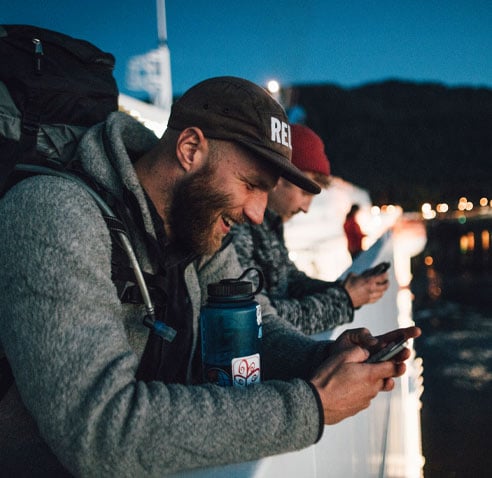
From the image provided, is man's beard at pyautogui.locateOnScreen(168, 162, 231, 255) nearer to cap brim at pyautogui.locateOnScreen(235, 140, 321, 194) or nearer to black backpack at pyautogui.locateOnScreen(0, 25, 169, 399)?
cap brim at pyautogui.locateOnScreen(235, 140, 321, 194)

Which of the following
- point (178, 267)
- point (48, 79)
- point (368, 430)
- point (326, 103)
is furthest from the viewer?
point (326, 103)

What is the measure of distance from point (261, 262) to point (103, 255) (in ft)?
6.49

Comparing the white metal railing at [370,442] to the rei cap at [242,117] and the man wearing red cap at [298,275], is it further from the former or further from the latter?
the rei cap at [242,117]

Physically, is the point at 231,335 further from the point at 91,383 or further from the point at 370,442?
the point at 370,442

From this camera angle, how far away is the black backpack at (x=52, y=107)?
1.56 m

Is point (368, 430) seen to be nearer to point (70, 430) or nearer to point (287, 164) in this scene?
point (287, 164)

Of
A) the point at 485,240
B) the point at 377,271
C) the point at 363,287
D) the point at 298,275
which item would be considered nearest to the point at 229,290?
the point at 363,287

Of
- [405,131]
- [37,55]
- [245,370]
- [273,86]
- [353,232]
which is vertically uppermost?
Answer: [405,131]

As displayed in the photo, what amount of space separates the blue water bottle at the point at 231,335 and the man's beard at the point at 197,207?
1.19 ft

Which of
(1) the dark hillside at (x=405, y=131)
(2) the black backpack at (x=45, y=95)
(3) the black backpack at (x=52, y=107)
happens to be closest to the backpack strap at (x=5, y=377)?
(3) the black backpack at (x=52, y=107)

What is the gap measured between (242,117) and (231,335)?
0.74 meters

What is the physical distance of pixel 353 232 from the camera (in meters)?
9.52

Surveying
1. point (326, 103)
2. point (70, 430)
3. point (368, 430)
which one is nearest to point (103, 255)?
point (70, 430)

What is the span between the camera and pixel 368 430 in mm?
2615
